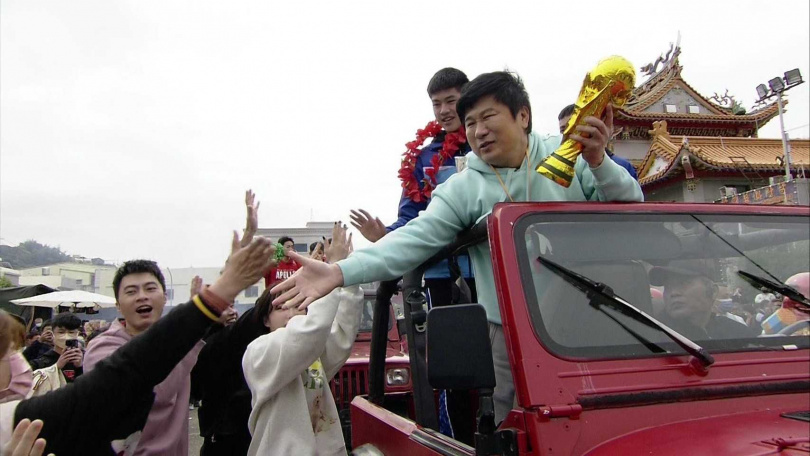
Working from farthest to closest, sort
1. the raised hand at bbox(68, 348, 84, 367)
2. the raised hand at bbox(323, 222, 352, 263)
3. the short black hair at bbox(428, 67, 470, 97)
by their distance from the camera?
the raised hand at bbox(68, 348, 84, 367) → the short black hair at bbox(428, 67, 470, 97) → the raised hand at bbox(323, 222, 352, 263)

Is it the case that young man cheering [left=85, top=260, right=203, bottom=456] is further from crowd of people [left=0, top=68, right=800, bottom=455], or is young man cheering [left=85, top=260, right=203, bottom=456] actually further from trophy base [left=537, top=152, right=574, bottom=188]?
trophy base [left=537, top=152, right=574, bottom=188]

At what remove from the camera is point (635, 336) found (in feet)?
5.47

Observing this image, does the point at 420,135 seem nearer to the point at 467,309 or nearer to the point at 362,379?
the point at 467,309

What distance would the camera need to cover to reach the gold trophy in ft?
6.33

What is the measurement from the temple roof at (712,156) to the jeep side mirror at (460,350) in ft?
69.4

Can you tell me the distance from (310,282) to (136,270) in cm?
166

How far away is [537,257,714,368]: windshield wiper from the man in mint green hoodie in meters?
0.36

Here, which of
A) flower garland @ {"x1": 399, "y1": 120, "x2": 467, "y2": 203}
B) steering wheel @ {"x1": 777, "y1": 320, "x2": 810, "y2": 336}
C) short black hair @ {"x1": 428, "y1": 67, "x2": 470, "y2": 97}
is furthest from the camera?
short black hair @ {"x1": 428, "y1": 67, "x2": 470, "y2": 97}

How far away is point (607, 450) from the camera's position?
4.66 ft

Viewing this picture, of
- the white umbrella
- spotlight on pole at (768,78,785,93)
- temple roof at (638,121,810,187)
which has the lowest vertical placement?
the white umbrella

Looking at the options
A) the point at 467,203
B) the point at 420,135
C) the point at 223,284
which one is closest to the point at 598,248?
the point at 467,203

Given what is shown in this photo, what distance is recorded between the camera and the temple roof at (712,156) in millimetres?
21062

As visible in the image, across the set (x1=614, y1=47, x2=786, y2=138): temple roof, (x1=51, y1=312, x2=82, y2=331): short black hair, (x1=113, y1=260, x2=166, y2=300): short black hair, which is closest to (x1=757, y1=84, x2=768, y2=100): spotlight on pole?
(x1=614, y1=47, x2=786, y2=138): temple roof

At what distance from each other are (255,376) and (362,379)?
3.09m
